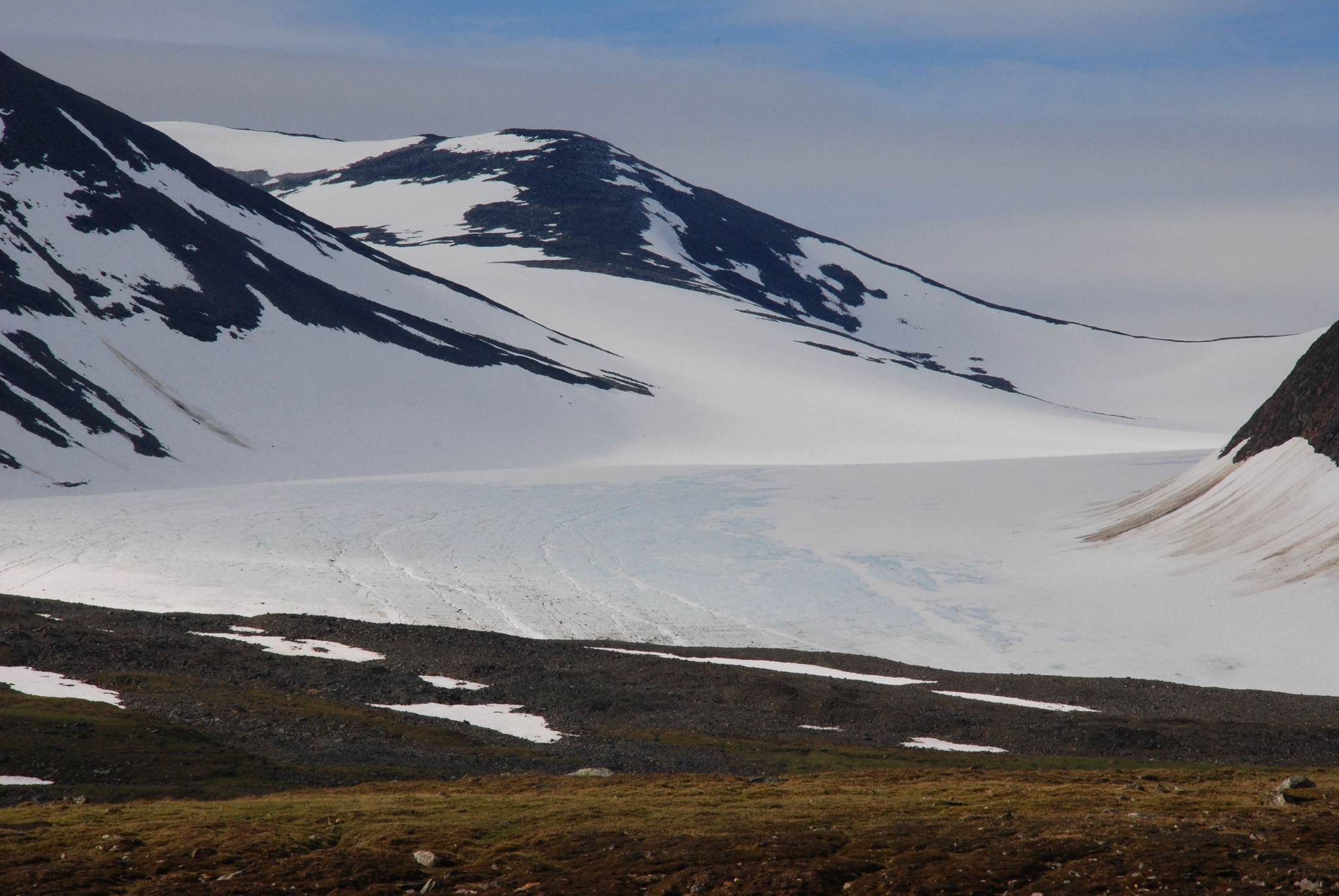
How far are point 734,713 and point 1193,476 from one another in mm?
45434

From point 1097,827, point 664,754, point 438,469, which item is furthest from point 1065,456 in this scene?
point 1097,827

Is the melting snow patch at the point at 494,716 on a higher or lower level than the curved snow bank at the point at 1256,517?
lower

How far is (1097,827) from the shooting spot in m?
15.0

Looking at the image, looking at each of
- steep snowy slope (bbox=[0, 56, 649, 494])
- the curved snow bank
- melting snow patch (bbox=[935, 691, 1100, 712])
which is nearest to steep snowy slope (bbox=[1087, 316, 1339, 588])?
the curved snow bank

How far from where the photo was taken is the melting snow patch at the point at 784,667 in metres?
35.9

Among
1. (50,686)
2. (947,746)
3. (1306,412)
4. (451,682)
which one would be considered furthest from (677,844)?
(1306,412)

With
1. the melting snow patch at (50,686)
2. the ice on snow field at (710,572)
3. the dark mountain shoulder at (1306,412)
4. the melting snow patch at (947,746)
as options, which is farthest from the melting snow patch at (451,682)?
the dark mountain shoulder at (1306,412)

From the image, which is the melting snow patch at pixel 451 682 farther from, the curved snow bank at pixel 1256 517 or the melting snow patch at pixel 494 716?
the curved snow bank at pixel 1256 517

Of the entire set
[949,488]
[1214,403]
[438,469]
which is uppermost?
[1214,403]

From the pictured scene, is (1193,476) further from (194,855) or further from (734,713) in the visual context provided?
(194,855)

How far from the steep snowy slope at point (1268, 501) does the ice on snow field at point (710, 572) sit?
1351 mm

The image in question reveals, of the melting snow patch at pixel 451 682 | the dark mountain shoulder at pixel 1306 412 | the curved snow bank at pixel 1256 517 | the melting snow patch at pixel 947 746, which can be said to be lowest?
the melting snow patch at pixel 451 682

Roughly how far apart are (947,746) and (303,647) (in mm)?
20077

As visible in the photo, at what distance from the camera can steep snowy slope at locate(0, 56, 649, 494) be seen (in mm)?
88625
